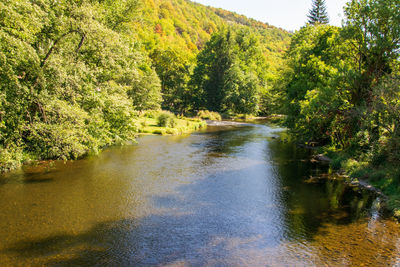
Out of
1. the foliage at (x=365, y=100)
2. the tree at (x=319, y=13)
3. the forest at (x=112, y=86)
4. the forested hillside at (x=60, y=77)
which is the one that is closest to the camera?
the forested hillside at (x=60, y=77)

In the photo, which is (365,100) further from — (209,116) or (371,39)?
(209,116)

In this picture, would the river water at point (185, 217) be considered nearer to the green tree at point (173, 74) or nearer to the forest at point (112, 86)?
the forest at point (112, 86)

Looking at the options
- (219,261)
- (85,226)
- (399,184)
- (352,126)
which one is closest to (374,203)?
(399,184)

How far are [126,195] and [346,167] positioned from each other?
675 inches

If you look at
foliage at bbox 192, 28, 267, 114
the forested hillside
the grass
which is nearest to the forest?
the forested hillside

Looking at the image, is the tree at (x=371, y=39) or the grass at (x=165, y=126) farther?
the grass at (x=165, y=126)

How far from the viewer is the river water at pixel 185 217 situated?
1144cm

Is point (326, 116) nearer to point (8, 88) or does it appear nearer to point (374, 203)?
point (374, 203)

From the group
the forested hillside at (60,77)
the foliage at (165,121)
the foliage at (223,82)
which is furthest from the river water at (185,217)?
the foliage at (223,82)

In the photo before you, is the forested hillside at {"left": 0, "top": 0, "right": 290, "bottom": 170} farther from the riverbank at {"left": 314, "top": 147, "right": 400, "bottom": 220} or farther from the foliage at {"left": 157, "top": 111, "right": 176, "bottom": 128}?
the foliage at {"left": 157, "top": 111, "right": 176, "bottom": 128}

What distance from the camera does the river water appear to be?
11.4m

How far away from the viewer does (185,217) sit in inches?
583

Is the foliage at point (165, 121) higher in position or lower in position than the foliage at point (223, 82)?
lower

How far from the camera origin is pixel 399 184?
17953 mm
